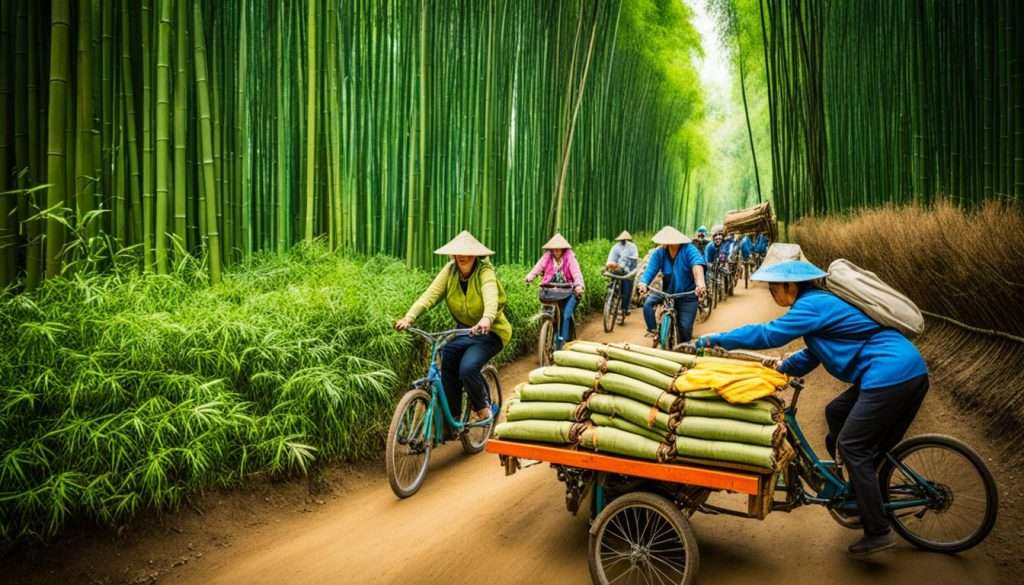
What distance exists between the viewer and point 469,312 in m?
4.10

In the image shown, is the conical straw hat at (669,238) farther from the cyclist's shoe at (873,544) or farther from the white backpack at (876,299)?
the cyclist's shoe at (873,544)

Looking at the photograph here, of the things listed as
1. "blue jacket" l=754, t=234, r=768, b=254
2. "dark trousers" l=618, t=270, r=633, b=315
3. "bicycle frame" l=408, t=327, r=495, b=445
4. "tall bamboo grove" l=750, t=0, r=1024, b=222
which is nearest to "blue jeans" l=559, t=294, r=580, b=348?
"dark trousers" l=618, t=270, r=633, b=315

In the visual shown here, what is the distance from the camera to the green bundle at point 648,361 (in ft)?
8.30

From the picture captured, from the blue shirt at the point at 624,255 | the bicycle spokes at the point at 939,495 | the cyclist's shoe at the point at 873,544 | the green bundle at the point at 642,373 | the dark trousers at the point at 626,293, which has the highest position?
the blue shirt at the point at 624,255

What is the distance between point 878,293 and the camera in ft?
8.39

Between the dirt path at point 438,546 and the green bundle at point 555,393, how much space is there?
0.71 metres

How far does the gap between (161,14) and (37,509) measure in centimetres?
297

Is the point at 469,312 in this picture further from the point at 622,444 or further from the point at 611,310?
the point at 611,310

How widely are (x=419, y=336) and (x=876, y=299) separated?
3.11m

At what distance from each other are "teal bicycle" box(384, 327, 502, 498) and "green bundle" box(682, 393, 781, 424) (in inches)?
68.6

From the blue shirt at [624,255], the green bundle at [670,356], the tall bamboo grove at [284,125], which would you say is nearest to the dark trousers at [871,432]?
the green bundle at [670,356]

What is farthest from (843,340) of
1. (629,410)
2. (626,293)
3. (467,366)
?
(626,293)

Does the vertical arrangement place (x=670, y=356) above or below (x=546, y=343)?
above

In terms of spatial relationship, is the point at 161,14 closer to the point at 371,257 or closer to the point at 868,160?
the point at 371,257
